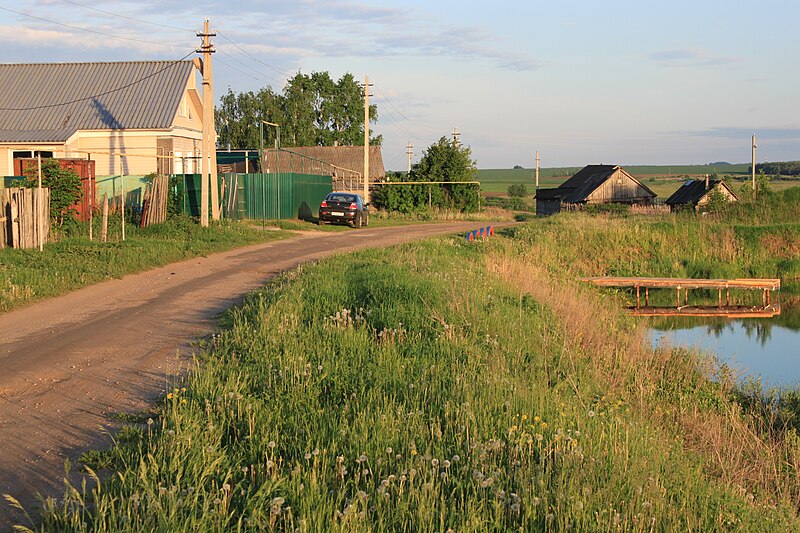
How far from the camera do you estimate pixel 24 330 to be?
11414mm

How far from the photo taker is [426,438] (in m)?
6.41

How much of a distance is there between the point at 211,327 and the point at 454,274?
5.54m

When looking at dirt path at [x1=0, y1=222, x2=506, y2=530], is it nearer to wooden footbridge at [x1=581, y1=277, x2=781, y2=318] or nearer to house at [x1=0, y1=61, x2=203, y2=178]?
wooden footbridge at [x1=581, y1=277, x2=781, y2=318]

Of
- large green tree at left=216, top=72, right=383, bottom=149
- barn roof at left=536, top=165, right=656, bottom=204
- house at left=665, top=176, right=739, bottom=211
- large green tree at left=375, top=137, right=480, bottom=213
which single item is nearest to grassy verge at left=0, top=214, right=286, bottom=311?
large green tree at left=375, top=137, right=480, bottom=213

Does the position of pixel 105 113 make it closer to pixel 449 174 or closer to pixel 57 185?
pixel 57 185

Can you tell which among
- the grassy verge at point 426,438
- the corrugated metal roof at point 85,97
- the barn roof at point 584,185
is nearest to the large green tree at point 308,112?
the barn roof at point 584,185

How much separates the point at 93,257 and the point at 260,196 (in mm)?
15620

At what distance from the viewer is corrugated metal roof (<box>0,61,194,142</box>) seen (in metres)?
36.0

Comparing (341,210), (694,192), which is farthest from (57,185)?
(694,192)

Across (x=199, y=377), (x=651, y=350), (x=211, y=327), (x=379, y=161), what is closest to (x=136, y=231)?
(x=211, y=327)

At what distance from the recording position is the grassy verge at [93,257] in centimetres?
1431

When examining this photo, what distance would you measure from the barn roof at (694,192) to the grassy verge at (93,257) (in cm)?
3674

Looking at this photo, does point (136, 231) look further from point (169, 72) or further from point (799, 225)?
point (799, 225)

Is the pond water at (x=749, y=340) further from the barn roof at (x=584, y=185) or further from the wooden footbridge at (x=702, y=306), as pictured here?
the barn roof at (x=584, y=185)
